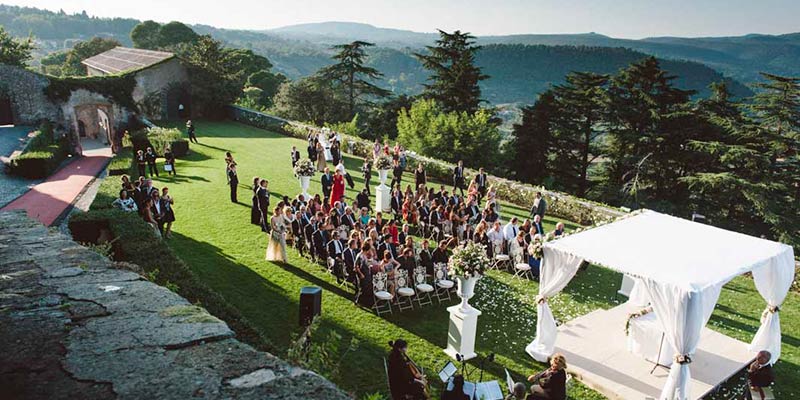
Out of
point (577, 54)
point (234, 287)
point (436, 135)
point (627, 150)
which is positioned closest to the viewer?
point (234, 287)

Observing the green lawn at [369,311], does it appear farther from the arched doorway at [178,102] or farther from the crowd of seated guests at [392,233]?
the arched doorway at [178,102]

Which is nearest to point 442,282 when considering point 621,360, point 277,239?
point 621,360

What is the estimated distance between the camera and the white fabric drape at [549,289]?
9297 mm

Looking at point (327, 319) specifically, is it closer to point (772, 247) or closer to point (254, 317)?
point (254, 317)

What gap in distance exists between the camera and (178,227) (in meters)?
14.4

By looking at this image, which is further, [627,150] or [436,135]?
[627,150]

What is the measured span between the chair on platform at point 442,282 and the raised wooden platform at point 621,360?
8.08 ft

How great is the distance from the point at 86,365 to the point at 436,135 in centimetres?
3265

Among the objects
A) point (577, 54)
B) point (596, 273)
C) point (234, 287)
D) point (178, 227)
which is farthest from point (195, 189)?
point (577, 54)

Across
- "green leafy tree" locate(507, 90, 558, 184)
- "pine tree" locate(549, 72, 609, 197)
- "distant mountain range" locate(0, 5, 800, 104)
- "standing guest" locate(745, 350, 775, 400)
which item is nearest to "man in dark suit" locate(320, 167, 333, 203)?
"standing guest" locate(745, 350, 775, 400)

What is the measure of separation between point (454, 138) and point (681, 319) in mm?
27624

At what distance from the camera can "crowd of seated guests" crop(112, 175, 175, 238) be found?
1230cm

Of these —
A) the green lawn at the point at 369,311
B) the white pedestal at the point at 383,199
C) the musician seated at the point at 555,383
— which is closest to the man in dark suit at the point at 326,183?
the white pedestal at the point at 383,199

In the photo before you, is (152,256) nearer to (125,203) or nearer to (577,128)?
(125,203)
